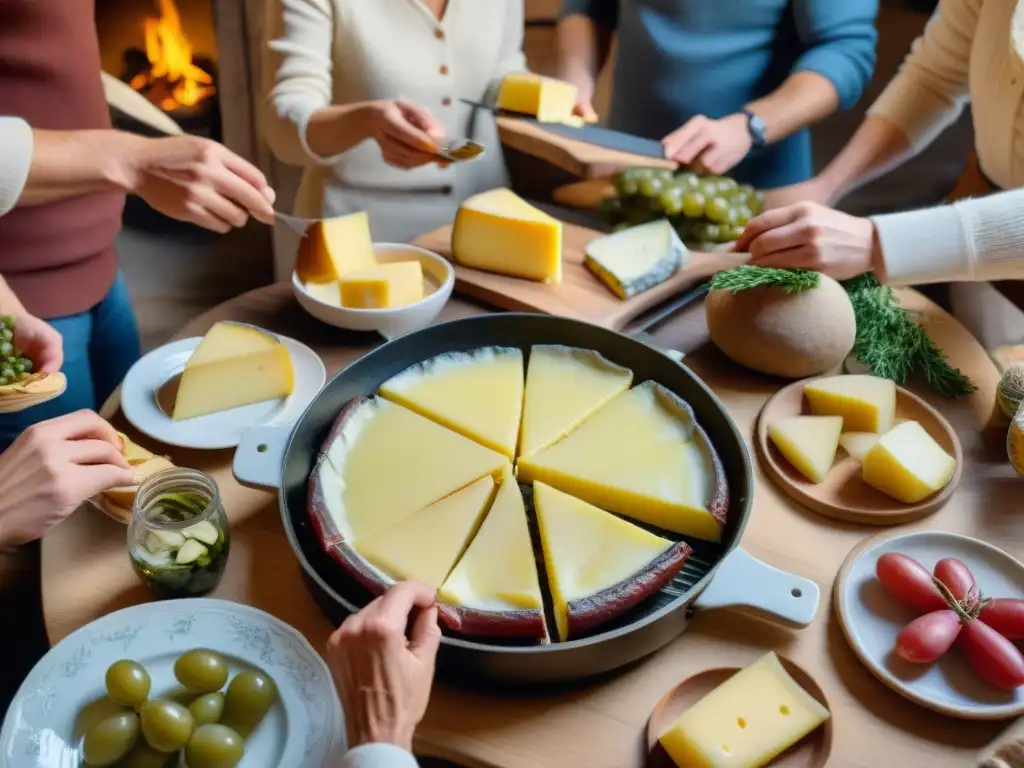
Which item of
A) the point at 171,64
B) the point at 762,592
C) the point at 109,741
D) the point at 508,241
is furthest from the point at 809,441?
the point at 171,64

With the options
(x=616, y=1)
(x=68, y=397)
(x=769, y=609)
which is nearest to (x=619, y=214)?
(x=616, y=1)

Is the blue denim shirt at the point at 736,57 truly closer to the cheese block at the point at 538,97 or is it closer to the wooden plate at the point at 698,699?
the cheese block at the point at 538,97

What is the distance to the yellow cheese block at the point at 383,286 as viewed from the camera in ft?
5.13

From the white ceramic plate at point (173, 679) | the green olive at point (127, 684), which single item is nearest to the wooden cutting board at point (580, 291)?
the white ceramic plate at point (173, 679)

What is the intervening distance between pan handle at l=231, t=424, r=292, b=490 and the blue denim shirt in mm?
1614

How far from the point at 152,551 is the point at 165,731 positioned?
26 cm

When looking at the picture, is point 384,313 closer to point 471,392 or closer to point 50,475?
point 471,392

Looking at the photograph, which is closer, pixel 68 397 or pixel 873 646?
pixel 873 646

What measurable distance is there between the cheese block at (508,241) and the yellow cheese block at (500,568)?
2.11ft

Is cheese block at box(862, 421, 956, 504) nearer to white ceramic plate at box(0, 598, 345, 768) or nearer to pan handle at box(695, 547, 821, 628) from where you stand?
pan handle at box(695, 547, 821, 628)

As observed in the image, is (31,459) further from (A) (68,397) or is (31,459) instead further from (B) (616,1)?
(B) (616,1)

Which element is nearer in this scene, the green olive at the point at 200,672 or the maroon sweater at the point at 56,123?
the green olive at the point at 200,672

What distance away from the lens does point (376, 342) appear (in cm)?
162

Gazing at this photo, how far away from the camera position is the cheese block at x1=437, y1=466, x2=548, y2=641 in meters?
0.98
